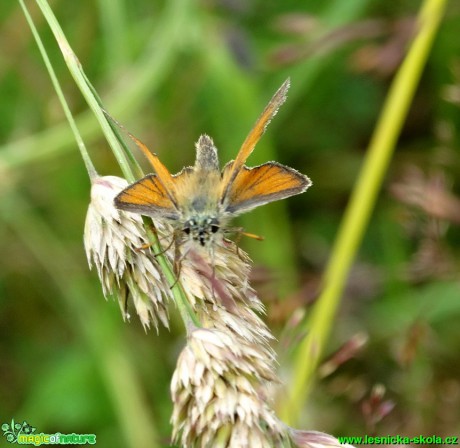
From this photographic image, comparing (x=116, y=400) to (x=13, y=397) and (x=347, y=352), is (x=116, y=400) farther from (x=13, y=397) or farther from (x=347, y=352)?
(x=347, y=352)

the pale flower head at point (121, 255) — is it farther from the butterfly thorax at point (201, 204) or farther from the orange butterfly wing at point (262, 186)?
the orange butterfly wing at point (262, 186)

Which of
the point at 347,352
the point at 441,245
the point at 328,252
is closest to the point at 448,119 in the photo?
the point at 328,252

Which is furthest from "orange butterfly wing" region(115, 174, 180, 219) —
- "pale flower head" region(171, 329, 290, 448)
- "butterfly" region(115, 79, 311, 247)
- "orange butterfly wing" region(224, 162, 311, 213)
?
"pale flower head" region(171, 329, 290, 448)

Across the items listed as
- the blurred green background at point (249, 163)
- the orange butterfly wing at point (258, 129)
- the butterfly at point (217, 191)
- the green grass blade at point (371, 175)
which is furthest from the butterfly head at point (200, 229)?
the blurred green background at point (249, 163)

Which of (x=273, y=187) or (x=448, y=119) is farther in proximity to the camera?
(x=448, y=119)

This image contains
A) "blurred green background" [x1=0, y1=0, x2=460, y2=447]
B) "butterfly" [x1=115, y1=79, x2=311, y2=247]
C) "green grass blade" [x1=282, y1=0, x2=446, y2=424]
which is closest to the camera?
"butterfly" [x1=115, y1=79, x2=311, y2=247]

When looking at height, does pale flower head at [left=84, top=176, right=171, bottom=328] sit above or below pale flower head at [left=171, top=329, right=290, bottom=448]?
above

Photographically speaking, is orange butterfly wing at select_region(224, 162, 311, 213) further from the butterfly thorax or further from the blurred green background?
the blurred green background
